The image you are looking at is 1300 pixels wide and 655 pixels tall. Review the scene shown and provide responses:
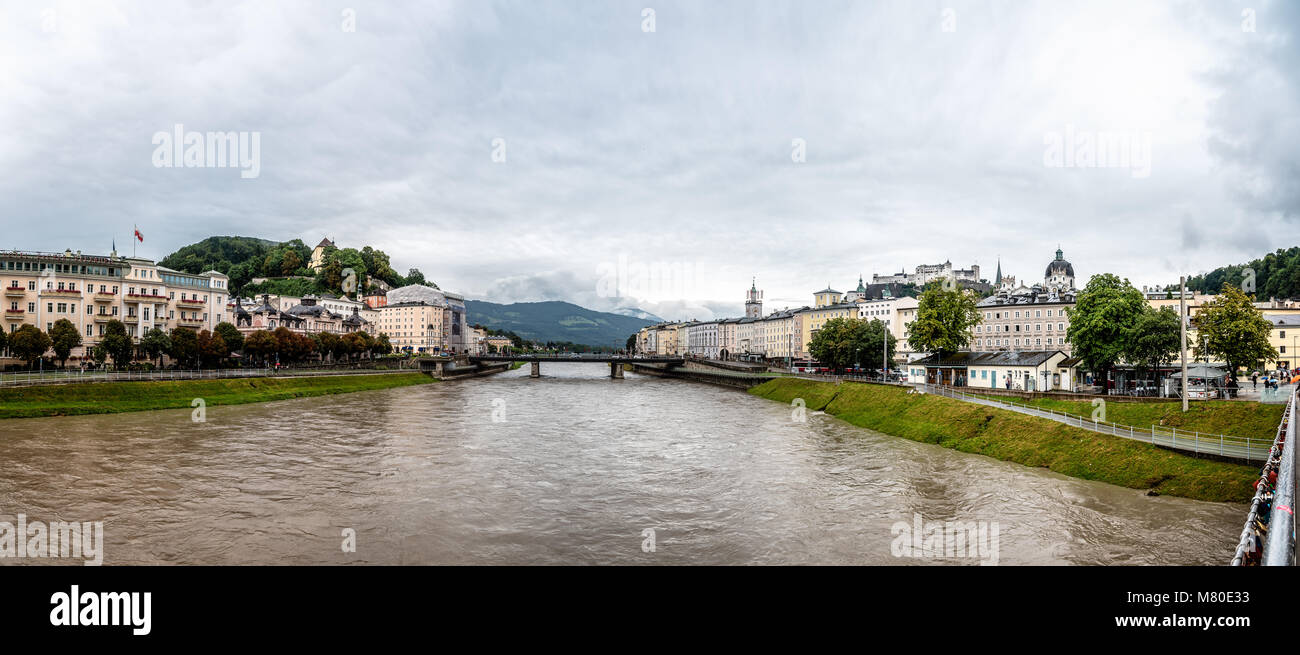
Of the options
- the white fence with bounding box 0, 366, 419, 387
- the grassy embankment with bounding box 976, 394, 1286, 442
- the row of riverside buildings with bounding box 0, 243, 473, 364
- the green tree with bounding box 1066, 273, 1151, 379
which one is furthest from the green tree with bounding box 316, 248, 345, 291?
the grassy embankment with bounding box 976, 394, 1286, 442

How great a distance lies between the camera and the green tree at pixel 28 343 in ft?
175

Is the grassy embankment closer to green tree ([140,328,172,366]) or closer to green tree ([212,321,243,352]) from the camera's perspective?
green tree ([140,328,172,366])

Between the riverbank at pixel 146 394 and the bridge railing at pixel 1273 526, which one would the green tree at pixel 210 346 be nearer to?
the riverbank at pixel 146 394

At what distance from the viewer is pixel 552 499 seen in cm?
2216

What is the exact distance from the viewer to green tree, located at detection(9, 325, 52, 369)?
5328 centimetres

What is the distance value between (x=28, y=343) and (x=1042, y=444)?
77.4m

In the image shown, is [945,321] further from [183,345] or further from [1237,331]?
[183,345]

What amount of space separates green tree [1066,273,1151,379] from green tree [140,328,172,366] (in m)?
87.1

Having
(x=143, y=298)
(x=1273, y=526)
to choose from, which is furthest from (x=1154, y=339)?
(x=143, y=298)

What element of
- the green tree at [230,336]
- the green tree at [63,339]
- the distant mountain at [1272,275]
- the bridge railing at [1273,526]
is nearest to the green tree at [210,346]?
the green tree at [230,336]

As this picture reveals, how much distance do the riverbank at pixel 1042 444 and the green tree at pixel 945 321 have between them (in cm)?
1066

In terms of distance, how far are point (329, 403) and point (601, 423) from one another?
30734mm
